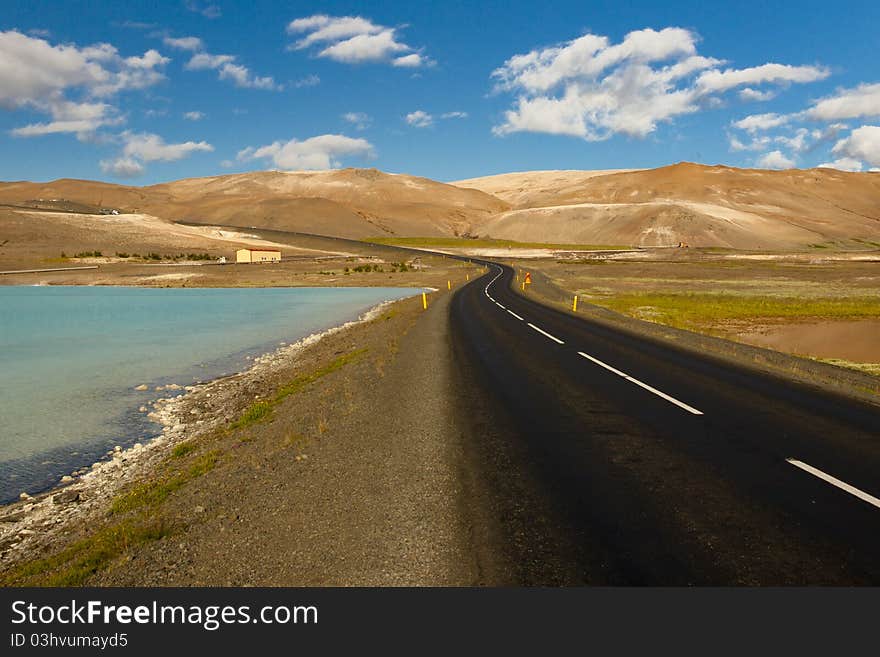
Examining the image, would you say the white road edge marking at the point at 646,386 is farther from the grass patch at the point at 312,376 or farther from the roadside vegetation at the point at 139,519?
the grass patch at the point at 312,376

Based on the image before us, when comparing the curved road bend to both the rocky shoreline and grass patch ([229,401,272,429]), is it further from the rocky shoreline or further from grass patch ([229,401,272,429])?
the rocky shoreline

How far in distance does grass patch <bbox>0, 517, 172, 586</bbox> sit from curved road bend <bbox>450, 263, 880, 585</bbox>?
13.4ft

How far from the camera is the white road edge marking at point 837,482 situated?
6.40 meters

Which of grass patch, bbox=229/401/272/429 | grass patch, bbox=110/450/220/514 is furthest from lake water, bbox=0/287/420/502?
grass patch, bbox=110/450/220/514

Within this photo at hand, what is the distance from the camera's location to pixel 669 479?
23.6ft

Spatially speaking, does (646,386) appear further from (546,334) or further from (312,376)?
(312,376)

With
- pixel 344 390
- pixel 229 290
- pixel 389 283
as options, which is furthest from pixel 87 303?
pixel 344 390

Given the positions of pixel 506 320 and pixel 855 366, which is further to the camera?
pixel 506 320

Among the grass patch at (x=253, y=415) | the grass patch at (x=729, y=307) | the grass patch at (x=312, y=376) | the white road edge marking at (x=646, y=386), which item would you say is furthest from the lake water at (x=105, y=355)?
the grass patch at (x=729, y=307)

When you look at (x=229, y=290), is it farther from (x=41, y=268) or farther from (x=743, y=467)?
(x=743, y=467)

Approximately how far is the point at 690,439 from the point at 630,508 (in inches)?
126

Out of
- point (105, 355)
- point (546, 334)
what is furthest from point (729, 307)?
point (105, 355)

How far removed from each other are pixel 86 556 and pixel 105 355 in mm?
Answer: 20806

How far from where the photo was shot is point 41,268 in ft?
282
